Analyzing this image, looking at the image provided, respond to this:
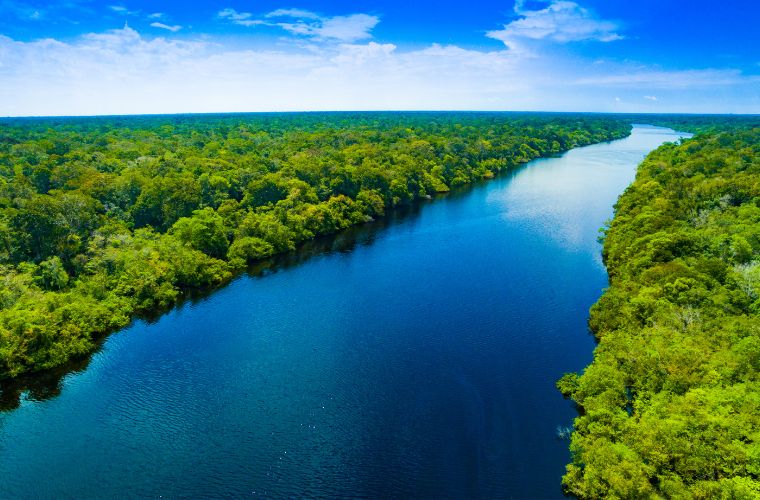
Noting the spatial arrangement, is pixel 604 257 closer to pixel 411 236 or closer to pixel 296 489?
pixel 411 236

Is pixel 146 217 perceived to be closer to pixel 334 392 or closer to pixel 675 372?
pixel 334 392

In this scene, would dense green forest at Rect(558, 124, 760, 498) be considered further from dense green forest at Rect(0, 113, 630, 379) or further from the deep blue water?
dense green forest at Rect(0, 113, 630, 379)

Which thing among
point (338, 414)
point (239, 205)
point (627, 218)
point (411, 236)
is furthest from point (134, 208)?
point (627, 218)

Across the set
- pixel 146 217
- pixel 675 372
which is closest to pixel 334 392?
pixel 675 372

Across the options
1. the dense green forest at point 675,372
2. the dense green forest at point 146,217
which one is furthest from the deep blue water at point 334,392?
the dense green forest at point 146,217

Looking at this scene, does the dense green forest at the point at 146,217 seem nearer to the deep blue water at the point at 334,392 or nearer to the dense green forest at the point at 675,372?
the deep blue water at the point at 334,392

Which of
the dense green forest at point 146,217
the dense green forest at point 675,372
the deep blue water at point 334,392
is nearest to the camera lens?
the dense green forest at point 675,372
